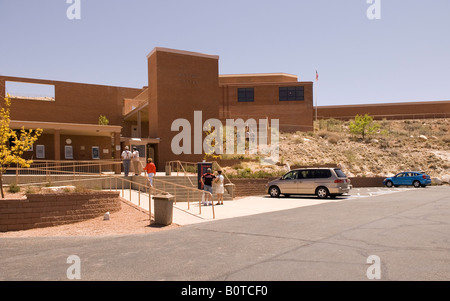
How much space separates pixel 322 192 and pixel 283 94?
30.7 meters

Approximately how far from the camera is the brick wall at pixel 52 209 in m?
12.6

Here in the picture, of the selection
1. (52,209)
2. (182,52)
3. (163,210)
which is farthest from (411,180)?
(52,209)

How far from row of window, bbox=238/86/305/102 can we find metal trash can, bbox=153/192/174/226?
39.2 meters

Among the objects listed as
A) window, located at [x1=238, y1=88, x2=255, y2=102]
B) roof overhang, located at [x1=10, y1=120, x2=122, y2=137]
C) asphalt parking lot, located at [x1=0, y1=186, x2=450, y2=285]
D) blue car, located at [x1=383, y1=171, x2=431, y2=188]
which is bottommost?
blue car, located at [x1=383, y1=171, x2=431, y2=188]

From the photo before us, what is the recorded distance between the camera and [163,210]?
12.0 meters

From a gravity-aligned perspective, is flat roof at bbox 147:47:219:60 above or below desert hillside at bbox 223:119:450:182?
above

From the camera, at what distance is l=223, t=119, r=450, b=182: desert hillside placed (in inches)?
1672

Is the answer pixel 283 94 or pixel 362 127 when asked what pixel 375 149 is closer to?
pixel 362 127

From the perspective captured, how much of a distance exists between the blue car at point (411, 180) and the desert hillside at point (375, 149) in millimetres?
4723

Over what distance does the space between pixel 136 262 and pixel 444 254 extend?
5.73 metres

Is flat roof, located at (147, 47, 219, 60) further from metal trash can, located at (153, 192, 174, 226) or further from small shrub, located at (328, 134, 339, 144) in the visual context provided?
metal trash can, located at (153, 192, 174, 226)

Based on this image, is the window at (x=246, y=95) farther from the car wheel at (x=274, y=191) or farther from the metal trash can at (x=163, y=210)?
the metal trash can at (x=163, y=210)

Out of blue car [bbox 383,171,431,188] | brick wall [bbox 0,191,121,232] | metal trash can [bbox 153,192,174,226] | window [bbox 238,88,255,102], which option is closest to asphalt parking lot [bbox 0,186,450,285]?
metal trash can [bbox 153,192,174,226]

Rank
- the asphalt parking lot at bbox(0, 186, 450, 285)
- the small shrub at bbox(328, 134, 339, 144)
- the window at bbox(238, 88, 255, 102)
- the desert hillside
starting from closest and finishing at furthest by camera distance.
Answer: the asphalt parking lot at bbox(0, 186, 450, 285), the desert hillside, the small shrub at bbox(328, 134, 339, 144), the window at bbox(238, 88, 255, 102)
